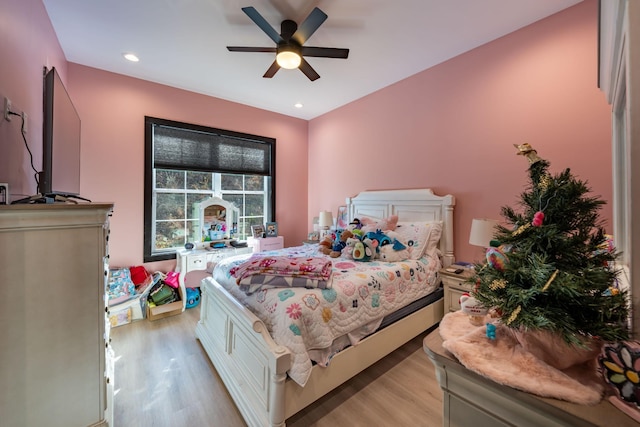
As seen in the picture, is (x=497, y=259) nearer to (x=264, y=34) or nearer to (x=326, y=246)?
(x=326, y=246)

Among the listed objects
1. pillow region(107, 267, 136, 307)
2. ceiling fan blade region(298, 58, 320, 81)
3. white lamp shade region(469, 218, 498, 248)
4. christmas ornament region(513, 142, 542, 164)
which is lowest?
pillow region(107, 267, 136, 307)

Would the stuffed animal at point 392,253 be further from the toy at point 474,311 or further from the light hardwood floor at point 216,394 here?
the toy at point 474,311

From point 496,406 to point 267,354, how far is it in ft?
3.64

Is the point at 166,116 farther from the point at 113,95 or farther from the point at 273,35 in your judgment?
the point at 273,35

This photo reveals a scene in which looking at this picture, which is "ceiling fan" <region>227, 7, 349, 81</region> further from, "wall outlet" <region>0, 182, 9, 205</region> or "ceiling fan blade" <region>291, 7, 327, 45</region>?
"wall outlet" <region>0, 182, 9, 205</region>

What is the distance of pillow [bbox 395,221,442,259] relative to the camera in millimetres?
2613

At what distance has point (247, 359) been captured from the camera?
1.64 metres

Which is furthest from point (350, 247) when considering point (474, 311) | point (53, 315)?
point (53, 315)

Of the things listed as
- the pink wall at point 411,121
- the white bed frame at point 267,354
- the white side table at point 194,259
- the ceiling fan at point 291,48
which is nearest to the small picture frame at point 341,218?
the pink wall at point 411,121

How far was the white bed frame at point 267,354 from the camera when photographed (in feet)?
4.56

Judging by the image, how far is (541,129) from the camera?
220 centimetres

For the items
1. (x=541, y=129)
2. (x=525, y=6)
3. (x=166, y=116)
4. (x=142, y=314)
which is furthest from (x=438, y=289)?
(x=166, y=116)

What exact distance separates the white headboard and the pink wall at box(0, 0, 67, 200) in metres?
3.23

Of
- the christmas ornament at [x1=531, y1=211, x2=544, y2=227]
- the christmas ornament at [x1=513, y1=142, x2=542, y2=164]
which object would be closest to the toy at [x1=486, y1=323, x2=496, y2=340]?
the christmas ornament at [x1=531, y1=211, x2=544, y2=227]
